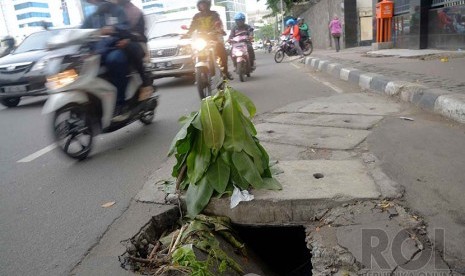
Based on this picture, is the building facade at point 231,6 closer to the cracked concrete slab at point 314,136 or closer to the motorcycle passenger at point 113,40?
the motorcycle passenger at point 113,40

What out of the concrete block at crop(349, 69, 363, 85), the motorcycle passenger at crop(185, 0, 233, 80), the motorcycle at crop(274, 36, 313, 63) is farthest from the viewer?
the motorcycle at crop(274, 36, 313, 63)

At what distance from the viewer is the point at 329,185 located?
2.47 meters

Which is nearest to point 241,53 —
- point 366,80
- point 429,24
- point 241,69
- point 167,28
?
point 241,69

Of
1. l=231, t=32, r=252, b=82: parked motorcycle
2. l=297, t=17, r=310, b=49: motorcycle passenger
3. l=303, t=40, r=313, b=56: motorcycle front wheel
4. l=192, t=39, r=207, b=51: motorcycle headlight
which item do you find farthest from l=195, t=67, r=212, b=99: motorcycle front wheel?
l=303, t=40, r=313, b=56: motorcycle front wheel

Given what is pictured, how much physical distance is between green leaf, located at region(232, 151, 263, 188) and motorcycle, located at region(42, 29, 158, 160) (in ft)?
6.95

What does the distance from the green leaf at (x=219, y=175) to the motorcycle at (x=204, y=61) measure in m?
4.03

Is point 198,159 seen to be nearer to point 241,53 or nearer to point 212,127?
point 212,127

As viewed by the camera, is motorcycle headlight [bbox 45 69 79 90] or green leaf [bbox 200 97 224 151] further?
motorcycle headlight [bbox 45 69 79 90]

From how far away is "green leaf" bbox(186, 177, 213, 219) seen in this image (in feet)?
7.77

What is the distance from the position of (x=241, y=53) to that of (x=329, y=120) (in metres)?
4.51

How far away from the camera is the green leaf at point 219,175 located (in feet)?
7.82

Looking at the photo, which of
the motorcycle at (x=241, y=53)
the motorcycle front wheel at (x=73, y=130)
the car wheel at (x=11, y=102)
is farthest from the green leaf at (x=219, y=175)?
the car wheel at (x=11, y=102)

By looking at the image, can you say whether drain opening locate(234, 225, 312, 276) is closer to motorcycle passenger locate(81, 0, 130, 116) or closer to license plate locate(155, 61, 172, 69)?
motorcycle passenger locate(81, 0, 130, 116)

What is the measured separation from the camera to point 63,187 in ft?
10.6
